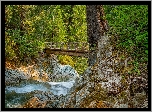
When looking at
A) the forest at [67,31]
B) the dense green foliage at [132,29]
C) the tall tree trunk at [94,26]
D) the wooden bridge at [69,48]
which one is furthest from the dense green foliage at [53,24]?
the dense green foliage at [132,29]

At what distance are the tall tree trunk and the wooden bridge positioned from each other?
17.0 ft

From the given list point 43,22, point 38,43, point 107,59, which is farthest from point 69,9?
point 107,59

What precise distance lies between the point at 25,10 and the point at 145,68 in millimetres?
10780

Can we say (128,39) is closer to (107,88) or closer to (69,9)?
(107,88)

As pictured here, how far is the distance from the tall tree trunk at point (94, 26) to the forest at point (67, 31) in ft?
0.95

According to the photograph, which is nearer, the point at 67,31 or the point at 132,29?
the point at 132,29

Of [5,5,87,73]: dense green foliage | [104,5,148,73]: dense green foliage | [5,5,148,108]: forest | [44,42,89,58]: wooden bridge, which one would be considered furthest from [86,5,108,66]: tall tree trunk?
[5,5,87,73]: dense green foliage

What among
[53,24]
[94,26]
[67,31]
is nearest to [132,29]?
[94,26]

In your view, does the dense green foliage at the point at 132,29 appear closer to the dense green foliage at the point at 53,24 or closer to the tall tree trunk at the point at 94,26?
the tall tree trunk at the point at 94,26

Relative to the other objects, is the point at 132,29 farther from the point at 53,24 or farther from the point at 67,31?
the point at 67,31

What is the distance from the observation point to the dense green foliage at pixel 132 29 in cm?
917

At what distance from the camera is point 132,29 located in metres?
9.76

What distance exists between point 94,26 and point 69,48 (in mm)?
8472

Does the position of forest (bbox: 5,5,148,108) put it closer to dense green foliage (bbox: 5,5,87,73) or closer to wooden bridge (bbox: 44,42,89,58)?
dense green foliage (bbox: 5,5,87,73)
